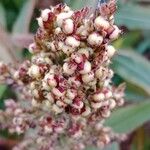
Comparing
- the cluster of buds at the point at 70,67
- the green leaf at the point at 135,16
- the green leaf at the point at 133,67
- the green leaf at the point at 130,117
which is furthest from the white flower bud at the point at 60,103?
the green leaf at the point at 135,16

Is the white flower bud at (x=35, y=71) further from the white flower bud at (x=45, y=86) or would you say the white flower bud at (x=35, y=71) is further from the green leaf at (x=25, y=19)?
the green leaf at (x=25, y=19)

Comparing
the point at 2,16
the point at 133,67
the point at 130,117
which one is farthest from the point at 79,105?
the point at 2,16

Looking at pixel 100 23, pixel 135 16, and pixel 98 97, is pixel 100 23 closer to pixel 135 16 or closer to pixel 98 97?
pixel 98 97

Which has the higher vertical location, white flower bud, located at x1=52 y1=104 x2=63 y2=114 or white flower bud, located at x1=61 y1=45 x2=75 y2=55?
white flower bud, located at x1=61 y1=45 x2=75 y2=55

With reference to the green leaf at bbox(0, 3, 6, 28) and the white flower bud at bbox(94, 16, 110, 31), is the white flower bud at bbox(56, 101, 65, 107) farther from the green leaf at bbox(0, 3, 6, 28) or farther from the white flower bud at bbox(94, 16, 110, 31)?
the green leaf at bbox(0, 3, 6, 28)

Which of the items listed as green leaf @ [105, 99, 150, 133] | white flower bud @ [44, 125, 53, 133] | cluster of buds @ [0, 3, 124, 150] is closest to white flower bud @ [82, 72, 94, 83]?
cluster of buds @ [0, 3, 124, 150]
